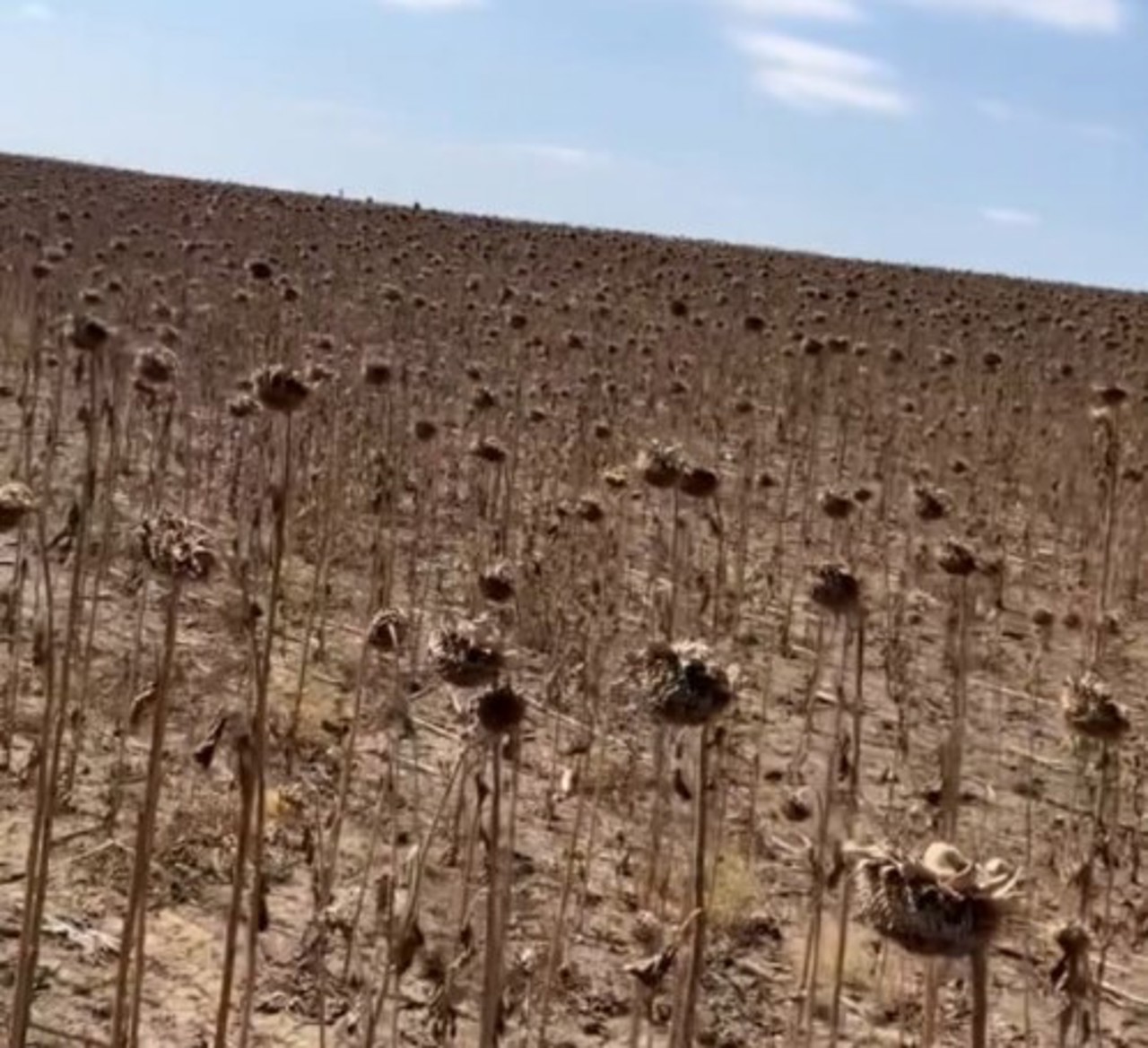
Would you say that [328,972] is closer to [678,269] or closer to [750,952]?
[750,952]

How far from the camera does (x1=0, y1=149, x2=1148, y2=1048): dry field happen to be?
11.1 ft

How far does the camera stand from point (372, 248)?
26.2 meters

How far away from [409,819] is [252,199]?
33246 millimetres

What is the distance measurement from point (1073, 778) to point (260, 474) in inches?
133

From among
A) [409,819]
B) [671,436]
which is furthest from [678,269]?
[409,819]

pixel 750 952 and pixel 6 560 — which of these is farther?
pixel 6 560

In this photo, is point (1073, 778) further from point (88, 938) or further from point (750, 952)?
point (88, 938)

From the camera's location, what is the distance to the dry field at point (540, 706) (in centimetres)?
338

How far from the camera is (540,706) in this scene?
645cm

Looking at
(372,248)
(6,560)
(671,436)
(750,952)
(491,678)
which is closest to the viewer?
(491,678)

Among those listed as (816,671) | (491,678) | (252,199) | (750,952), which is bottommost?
(750,952)

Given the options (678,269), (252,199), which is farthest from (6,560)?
(252,199)

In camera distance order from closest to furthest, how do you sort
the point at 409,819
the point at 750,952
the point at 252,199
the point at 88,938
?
the point at 88,938, the point at 750,952, the point at 409,819, the point at 252,199

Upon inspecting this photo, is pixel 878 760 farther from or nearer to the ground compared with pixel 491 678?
nearer to the ground
